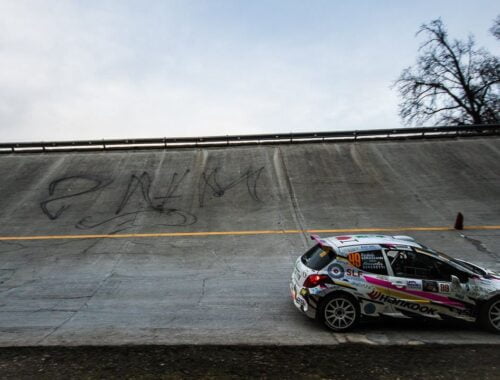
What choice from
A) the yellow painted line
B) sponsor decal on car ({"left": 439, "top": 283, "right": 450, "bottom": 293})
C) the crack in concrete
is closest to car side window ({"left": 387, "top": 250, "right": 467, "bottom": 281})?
sponsor decal on car ({"left": 439, "top": 283, "right": 450, "bottom": 293})

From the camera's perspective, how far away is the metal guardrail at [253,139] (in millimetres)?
23984

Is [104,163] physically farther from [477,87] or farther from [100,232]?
[477,87]

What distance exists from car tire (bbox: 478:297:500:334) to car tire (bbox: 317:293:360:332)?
2122mm

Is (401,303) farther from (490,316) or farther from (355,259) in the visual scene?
(490,316)

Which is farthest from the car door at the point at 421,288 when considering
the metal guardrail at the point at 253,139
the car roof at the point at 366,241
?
the metal guardrail at the point at 253,139

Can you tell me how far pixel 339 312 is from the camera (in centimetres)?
707

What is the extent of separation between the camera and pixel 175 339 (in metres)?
6.61

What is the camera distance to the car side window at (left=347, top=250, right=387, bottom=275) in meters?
7.17

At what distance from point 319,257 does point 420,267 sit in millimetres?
1713

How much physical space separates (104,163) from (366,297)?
18034mm

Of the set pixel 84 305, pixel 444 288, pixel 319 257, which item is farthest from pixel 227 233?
pixel 444 288

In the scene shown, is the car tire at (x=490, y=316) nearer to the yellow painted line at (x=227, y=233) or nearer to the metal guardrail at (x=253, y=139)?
the yellow painted line at (x=227, y=233)

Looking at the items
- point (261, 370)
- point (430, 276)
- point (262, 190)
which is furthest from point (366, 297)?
point (262, 190)

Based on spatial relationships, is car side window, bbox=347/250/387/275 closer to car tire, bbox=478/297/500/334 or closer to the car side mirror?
the car side mirror
